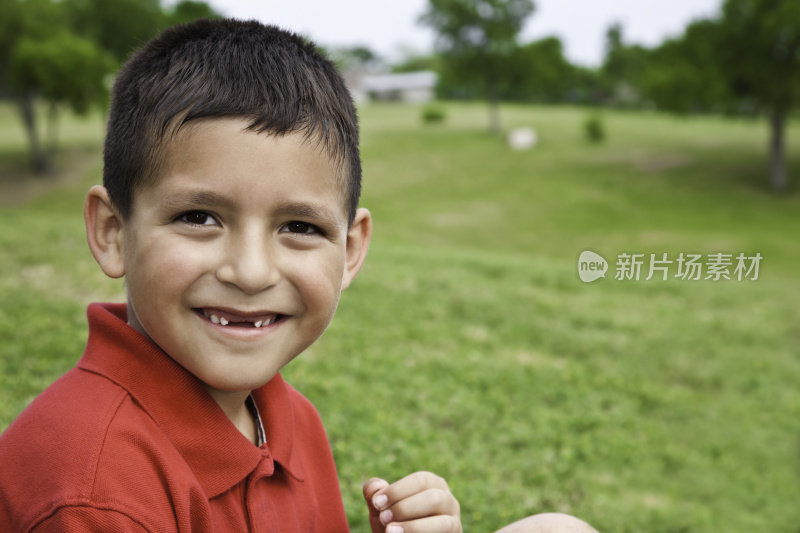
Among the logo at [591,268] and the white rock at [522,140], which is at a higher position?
the white rock at [522,140]

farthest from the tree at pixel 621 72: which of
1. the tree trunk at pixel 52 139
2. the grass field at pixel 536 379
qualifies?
the grass field at pixel 536 379

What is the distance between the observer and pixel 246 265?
1.38 meters

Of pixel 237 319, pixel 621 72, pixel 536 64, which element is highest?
pixel 621 72

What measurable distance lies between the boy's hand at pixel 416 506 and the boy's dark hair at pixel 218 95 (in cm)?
67

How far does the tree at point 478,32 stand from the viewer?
32.6m

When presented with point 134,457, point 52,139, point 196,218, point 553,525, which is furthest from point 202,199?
point 52,139

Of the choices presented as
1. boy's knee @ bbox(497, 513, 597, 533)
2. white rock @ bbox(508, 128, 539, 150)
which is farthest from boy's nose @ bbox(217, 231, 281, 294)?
white rock @ bbox(508, 128, 539, 150)

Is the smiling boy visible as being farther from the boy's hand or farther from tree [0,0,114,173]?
tree [0,0,114,173]

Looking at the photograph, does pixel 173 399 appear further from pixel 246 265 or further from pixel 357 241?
pixel 357 241

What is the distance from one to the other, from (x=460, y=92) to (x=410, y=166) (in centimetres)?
3663

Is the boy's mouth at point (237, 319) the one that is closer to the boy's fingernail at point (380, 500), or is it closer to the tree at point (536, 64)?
the boy's fingernail at point (380, 500)

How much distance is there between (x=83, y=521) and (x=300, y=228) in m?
Result: 0.69

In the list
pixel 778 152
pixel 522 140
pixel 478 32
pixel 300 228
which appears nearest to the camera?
pixel 300 228

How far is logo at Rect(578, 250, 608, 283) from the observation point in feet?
27.5
